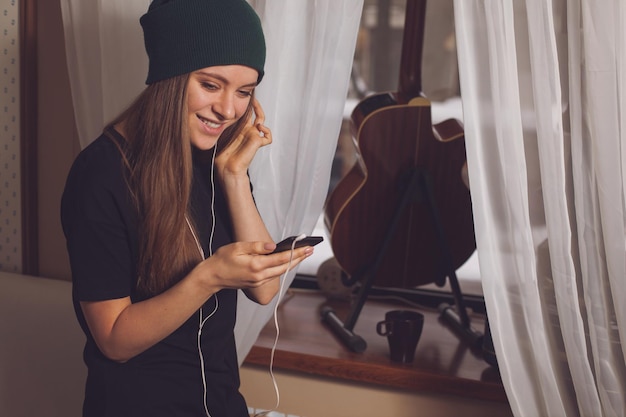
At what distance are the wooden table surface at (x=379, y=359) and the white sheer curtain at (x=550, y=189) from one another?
25 cm

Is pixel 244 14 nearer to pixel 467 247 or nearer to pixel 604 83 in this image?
pixel 604 83

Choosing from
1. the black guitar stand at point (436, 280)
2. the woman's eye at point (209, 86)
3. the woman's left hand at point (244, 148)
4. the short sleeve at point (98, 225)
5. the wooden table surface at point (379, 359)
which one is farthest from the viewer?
the black guitar stand at point (436, 280)

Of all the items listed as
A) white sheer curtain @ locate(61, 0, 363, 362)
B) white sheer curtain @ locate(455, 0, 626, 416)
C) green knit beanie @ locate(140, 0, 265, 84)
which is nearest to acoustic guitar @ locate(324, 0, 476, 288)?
white sheer curtain @ locate(61, 0, 363, 362)

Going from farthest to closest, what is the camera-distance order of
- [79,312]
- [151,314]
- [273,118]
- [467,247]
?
1. [467,247]
2. [273,118]
3. [79,312]
4. [151,314]

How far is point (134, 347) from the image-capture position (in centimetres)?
113

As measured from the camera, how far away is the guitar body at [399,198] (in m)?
1.82

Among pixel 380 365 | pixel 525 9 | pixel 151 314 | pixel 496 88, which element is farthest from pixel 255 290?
pixel 525 9

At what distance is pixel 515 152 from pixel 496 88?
124 mm

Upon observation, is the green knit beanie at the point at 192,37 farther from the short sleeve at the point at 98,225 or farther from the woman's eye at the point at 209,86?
the short sleeve at the point at 98,225

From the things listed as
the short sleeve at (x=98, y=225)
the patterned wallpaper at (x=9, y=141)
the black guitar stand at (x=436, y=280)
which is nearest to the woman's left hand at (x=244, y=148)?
the short sleeve at (x=98, y=225)

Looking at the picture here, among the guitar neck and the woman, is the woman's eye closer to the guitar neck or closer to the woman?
the woman

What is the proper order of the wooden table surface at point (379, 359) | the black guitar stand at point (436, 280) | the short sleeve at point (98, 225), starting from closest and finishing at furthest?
1. the short sleeve at point (98, 225)
2. the wooden table surface at point (379, 359)
3. the black guitar stand at point (436, 280)

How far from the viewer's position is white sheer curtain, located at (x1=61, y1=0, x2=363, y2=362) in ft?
4.96

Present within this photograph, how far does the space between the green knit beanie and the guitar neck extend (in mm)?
738
